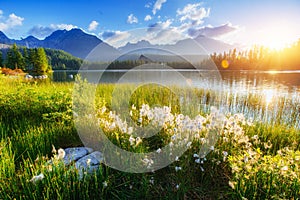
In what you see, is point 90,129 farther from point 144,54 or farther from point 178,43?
point 178,43

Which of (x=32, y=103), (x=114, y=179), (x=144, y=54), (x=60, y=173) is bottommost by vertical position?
(x=114, y=179)

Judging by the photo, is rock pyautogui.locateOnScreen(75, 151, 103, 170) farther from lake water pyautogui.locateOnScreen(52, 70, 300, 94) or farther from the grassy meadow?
lake water pyautogui.locateOnScreen(52, 70, 300, 94)

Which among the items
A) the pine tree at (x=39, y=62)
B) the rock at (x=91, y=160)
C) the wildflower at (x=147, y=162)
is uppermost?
the pine tree at (x=39, y=62)

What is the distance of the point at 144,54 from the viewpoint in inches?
191

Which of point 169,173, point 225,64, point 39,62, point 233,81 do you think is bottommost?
point 169,173

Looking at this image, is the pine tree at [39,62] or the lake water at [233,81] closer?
the lake water at [233,81]

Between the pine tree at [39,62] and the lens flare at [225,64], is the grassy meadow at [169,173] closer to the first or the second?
the pine tree at [39,62]

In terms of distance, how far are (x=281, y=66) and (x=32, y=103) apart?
78.6 metres

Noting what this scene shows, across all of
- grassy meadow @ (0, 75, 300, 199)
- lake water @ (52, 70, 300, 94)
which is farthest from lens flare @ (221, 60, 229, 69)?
grassy meadow @ (0, 75, 300, 199)

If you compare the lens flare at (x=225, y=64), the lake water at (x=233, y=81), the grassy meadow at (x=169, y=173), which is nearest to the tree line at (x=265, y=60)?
the lens flare at (x=225, y=64)

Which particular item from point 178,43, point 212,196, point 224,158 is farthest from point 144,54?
point 212,196

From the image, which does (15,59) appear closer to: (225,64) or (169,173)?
(169,173)

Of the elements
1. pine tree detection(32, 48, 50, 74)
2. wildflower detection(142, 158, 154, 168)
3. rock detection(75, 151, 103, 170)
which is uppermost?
pine tree detection(32, 48, 50, 74)

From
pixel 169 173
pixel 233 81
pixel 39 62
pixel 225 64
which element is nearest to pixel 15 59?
pixel 39 62
